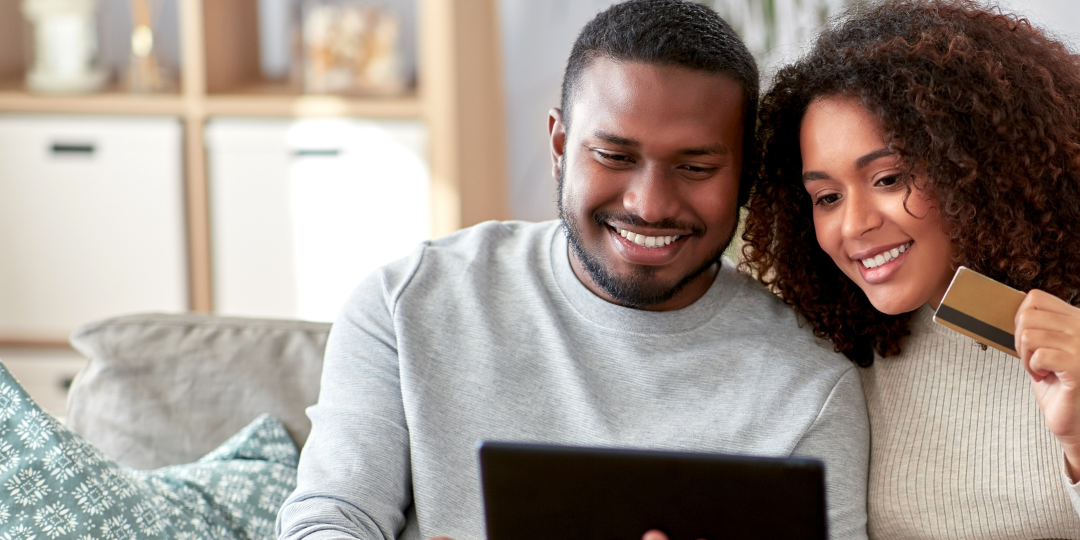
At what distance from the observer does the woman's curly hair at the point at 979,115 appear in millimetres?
1083

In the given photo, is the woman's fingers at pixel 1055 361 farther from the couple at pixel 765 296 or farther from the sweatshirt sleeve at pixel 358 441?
the sweatshirt sleeve at pixel 358 441

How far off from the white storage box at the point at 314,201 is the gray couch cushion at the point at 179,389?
3.98 feet

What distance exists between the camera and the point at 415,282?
129 cm

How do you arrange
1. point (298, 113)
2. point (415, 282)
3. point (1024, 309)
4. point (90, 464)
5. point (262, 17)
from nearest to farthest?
point (1024, 309)
point (90, 464)
point (415, 282)
point (298, 113)
point (262, 17)

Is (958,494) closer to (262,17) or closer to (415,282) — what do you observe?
(415,282)

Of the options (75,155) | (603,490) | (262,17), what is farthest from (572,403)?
(262,17)

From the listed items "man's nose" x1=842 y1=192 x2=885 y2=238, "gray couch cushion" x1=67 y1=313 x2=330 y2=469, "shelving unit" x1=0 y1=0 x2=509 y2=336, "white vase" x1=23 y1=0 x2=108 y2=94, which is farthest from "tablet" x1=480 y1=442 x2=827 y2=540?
"white vase" x1=23 y1=0 x2=108 y2=94

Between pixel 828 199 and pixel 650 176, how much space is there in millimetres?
214

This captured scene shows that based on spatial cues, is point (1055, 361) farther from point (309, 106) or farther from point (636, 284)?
point (309, 106)

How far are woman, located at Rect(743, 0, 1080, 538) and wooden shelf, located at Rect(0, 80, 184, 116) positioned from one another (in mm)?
1969

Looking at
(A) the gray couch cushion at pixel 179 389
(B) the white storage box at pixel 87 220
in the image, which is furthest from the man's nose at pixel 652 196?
(B) the white storage box at pixel 87 220

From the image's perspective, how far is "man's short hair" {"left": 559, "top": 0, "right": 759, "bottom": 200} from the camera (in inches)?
46.9

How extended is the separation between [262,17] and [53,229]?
893mm

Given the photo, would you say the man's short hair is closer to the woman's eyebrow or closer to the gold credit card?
the woman's eyebrow
